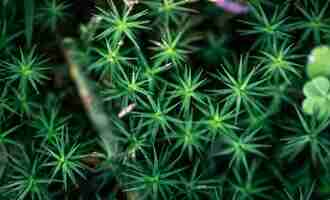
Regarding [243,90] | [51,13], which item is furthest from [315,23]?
[51,13]

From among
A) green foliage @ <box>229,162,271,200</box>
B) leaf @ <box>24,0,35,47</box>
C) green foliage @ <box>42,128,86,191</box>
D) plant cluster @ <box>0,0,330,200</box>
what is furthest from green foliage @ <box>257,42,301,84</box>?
leaf @ <box>24,0,35,47</box>

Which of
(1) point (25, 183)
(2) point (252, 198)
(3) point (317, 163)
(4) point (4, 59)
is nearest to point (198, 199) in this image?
(2) point (252, 198)

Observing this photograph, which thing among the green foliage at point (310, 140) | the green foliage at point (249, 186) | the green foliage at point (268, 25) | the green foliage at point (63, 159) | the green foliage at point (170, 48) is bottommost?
the green foliage at point (249, 186)

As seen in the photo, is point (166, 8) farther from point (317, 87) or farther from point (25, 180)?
point (25, 180)

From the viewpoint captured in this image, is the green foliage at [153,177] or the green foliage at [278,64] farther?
the green foliage at [278,64]

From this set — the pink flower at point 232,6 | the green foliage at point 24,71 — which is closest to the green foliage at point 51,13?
the green foliage at point 24,71

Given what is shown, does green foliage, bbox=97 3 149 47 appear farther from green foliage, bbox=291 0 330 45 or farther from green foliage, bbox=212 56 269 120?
green foliage, bbox=291 0 330 45

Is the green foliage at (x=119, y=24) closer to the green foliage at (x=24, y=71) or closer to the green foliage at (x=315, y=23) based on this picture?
the green foliage at (x=24, y=71)
